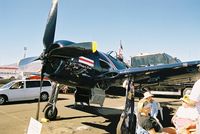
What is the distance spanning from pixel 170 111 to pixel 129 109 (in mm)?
6177

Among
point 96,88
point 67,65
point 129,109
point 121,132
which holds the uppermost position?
point 67,65

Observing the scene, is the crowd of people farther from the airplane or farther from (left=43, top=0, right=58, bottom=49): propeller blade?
(left=43, top=0, right=58, bottom=49): propeller blade

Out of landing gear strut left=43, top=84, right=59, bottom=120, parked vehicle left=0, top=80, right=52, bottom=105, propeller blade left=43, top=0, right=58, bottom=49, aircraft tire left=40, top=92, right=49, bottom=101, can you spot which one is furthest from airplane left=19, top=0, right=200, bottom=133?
aircraft tire left=40, top=92, right=49, bottom=101

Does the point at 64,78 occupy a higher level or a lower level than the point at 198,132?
higher

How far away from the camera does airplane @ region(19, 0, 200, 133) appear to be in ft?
26.0

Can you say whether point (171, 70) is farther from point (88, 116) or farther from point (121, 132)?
point (88, 116)

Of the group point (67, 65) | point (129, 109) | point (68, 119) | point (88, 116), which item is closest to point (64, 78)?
point (67, 65)

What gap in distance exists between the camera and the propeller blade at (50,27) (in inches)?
326

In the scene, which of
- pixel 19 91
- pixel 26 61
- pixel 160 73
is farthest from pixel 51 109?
pixel 19 91

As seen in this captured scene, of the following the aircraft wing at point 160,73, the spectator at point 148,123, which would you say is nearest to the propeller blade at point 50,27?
the aircraft wing at point 160,73

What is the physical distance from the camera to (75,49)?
7.65 metres

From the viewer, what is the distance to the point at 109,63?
970cm

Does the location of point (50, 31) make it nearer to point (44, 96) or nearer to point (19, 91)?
point (19, 91)

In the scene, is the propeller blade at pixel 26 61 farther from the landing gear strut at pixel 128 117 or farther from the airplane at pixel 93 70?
the landing gear strut at pixel 128 117
